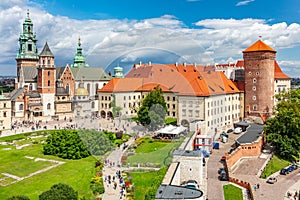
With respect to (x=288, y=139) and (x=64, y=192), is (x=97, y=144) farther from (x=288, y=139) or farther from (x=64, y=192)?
(x=288, y=139)

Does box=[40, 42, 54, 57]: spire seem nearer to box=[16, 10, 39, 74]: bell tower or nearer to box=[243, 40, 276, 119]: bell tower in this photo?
box=[16, 10, 39, 74]: bell tower

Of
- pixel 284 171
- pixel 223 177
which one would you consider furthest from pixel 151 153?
pixel 284 171

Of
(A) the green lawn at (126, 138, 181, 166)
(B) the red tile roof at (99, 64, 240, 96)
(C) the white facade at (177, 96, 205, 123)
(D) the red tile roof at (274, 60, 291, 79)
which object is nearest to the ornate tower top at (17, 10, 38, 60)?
(B) the red tile roof at (99, 64, 240, 96)

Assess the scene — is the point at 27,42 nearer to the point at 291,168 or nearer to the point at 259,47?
the point at 259,47

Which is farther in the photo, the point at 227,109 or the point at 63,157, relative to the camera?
the point at 227,109

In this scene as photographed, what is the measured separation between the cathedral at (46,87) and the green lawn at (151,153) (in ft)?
89.5

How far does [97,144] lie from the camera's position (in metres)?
16.7

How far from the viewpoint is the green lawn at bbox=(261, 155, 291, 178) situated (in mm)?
31138

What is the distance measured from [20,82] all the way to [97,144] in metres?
52.4

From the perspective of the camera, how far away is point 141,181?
81.8 ft

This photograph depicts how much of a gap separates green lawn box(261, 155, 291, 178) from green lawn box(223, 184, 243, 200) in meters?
4.87

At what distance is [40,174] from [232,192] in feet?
51.0

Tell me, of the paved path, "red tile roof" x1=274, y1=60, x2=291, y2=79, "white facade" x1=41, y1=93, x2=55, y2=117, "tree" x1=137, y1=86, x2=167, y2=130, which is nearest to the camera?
the paved path

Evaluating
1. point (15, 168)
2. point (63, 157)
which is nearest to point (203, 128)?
point (63, 157)
